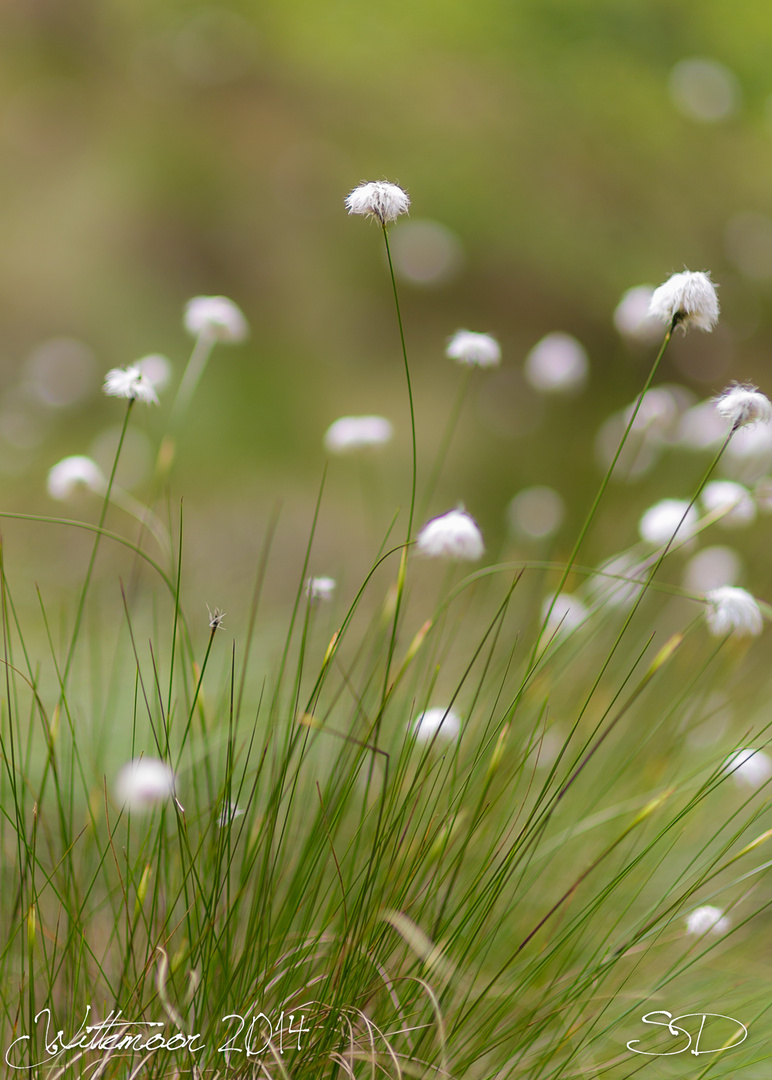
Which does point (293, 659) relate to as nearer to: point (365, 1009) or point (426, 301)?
point (365, 1009)

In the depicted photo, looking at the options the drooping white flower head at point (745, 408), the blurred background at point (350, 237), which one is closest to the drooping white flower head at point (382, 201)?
the drooping white flower head at point (745, 408)

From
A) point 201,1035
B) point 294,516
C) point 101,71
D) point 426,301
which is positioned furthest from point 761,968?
point 101,71

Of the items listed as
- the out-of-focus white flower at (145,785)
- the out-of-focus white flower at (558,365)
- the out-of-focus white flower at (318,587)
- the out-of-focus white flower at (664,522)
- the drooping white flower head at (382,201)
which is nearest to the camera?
the out-of-focus white flower at (145,785)

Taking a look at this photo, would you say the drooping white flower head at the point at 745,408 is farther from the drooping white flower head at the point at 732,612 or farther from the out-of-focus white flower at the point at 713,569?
the out-of-focus white flower at the point at 713,569

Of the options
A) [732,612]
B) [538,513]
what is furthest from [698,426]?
[732,612]

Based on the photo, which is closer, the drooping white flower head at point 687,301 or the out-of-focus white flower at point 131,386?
the drooping white flower head at point 687,301

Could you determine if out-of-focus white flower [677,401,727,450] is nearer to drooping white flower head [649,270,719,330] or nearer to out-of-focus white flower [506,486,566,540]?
out-of-focus white flower [506,486,566,540]
